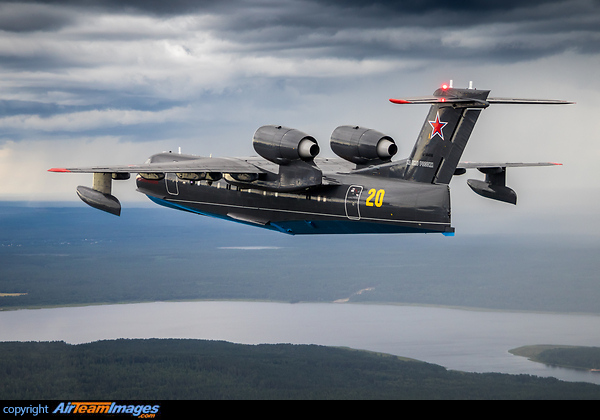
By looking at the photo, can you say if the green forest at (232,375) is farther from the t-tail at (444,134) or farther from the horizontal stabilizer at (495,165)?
the t-tail at (444,134)

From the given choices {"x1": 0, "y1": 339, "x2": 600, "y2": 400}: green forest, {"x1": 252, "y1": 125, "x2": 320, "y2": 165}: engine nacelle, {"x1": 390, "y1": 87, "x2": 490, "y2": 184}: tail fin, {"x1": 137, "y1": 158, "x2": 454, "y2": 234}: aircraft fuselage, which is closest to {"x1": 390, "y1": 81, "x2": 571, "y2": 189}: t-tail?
{"x1": 390, "y1": 87, "x2": 490, "y2": 184}: tail fin

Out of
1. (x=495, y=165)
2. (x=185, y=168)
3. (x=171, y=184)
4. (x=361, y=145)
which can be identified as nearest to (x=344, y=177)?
(x=361, y=145)

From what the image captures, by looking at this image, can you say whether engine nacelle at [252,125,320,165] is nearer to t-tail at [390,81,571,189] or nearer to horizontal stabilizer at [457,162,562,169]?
t-tail at [390,81,571,189]

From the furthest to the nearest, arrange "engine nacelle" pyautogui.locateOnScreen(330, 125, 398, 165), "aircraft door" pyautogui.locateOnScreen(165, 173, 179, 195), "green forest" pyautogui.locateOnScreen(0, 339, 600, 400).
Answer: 1. "green forest" pyautogui.locateOnScreen(0, 339, 600, 400)
2. "aircraft door" pyautogui.locateOnScreen(165, 173, 179, 195)
3. "engine nacelle" pyautogui.locateOnScreen(330, 125, 398, 165)

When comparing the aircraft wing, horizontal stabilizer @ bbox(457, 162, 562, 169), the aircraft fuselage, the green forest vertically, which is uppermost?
horizontal stabilizer @ bbox(457, 162, 562, 169)


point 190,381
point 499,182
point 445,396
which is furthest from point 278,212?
point 445,396

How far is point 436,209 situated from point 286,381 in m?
132

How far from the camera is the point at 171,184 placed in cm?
3378

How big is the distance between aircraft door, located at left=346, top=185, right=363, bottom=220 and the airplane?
0.14 ft

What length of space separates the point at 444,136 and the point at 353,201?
459 centimetres

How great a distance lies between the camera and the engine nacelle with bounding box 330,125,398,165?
30.0m
